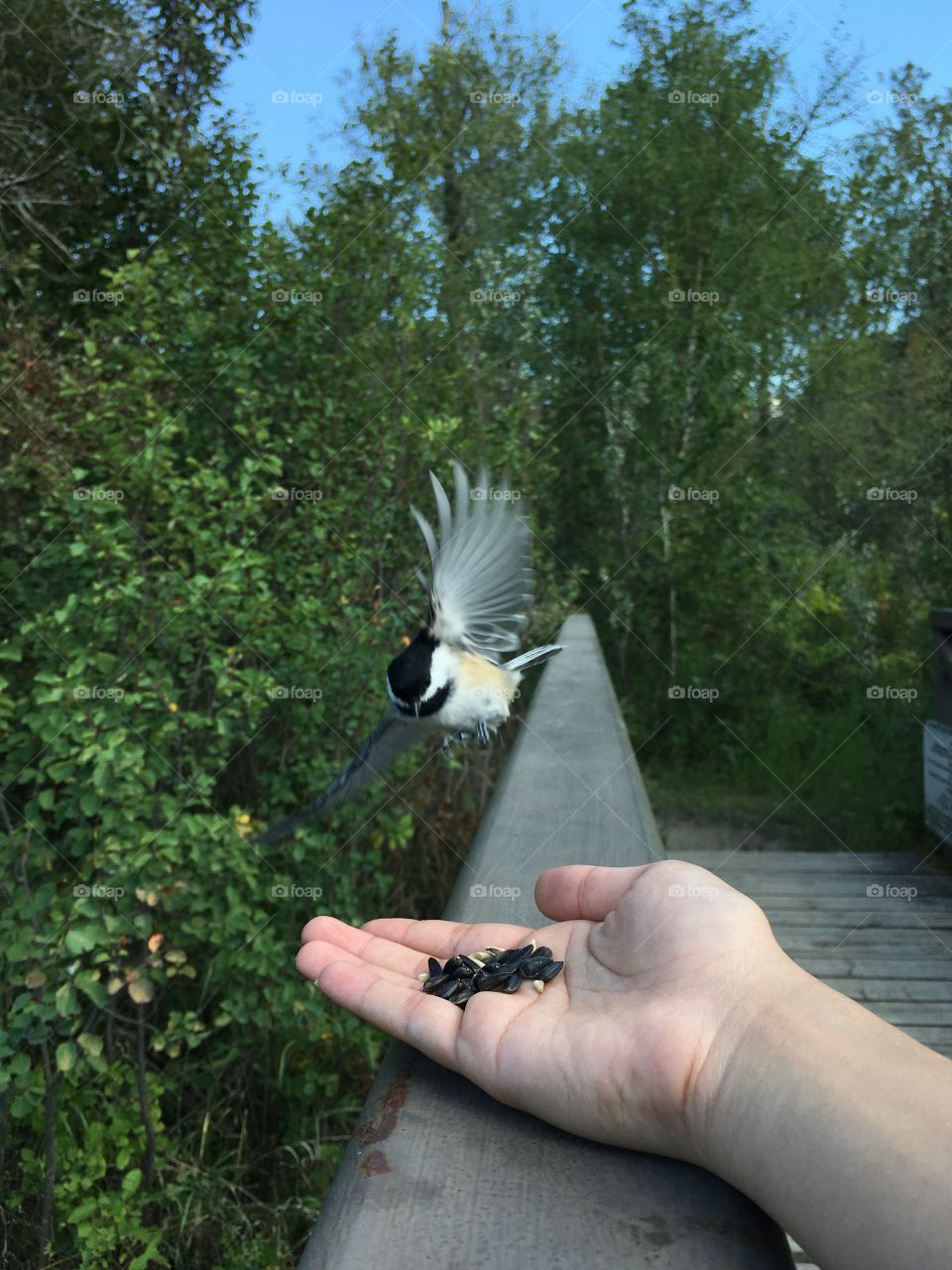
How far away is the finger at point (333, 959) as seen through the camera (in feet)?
3.72

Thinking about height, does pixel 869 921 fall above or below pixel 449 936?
below

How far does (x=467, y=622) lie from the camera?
1858 millimetres

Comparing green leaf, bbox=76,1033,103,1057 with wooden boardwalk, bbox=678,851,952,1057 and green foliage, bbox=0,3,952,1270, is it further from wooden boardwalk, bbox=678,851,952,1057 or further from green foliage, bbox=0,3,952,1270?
wooden boardwalk, bbox=678,851,952,1057

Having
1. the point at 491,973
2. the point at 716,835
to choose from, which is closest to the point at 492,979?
the point at 491,973

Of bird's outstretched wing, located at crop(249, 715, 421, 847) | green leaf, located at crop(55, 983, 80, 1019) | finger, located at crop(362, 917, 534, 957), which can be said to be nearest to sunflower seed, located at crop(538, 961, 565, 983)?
finger, located at crop(362, 917, 534, 957)

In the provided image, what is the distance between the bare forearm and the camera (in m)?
0.64

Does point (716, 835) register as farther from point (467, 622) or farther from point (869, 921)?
point (467, 622)

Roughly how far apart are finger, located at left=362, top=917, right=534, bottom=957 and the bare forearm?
45 cm

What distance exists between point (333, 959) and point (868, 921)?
2.25 meters

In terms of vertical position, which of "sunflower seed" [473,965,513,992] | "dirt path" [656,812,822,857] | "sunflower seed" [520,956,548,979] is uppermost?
"sunflower seed" [520,956,548,979]

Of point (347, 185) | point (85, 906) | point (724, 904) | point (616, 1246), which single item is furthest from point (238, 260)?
point (616, 1246)

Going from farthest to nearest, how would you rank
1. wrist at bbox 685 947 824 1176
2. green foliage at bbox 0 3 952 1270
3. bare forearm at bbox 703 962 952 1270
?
1. green foliage at bbox 0 3 952 1270
2. wrist at bbox 685 947 824 1176
3. bare forearm at bbox 703 962 952 1270

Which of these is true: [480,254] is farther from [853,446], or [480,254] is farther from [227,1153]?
[227,1153]

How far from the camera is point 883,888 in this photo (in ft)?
10.9
